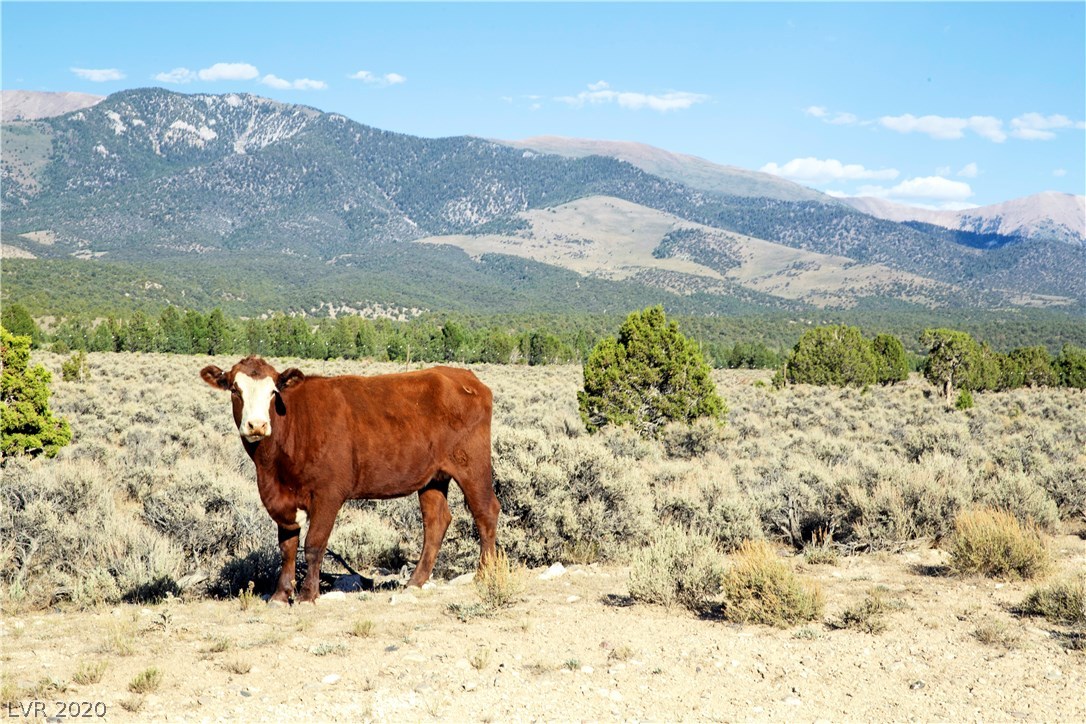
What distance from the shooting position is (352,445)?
7910mm

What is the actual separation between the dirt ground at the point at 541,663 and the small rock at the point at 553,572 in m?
1.05

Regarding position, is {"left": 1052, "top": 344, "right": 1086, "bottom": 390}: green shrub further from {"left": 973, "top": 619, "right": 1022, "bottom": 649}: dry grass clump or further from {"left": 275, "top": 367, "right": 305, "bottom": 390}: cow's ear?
{"left": 275, "top": 367, "right": 305, "bottom": 390}: cow's ear

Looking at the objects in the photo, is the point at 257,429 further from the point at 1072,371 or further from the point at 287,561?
the point at 1072,371

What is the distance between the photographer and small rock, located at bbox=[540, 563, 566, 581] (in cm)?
877

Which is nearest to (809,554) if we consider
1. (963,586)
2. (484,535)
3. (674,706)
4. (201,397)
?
(963,586)

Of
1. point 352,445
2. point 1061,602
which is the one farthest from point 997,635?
point 352,445

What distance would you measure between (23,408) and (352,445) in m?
9.44

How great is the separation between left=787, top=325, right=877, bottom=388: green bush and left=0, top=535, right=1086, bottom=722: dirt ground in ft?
136

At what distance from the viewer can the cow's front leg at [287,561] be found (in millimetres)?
7648

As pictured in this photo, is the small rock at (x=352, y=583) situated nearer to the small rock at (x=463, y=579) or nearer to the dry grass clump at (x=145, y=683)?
the small rock at (x=463, y=579)

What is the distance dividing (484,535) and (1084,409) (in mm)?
31271

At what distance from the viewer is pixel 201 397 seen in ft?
92.6

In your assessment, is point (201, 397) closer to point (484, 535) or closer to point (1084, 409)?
point (484, 535)

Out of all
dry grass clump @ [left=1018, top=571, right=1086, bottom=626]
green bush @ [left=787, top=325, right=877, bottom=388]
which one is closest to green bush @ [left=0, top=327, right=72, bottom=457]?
dry grass clump @ [left=1018, top=571, right=1086, bottom=626]
